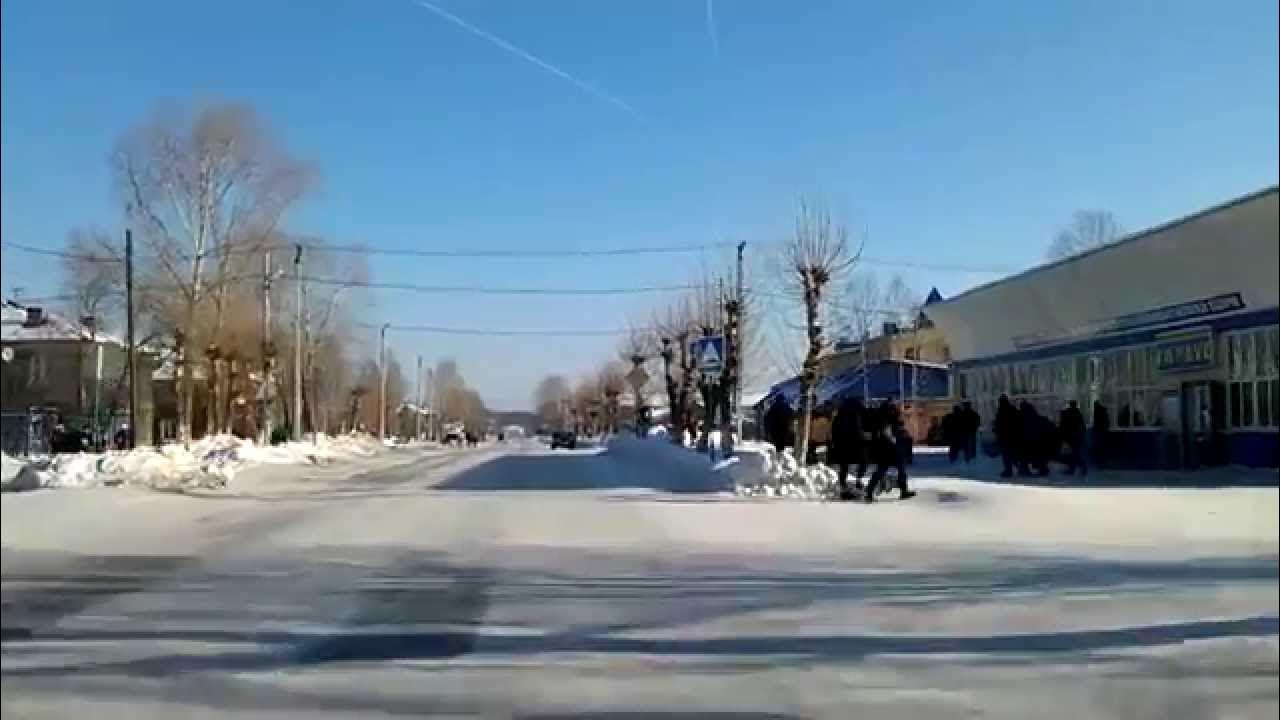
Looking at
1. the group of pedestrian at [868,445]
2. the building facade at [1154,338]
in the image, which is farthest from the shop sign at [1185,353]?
the group of pedestrian at [868,445]

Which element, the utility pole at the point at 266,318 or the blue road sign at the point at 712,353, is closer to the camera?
the utility pole at the point at 266,318

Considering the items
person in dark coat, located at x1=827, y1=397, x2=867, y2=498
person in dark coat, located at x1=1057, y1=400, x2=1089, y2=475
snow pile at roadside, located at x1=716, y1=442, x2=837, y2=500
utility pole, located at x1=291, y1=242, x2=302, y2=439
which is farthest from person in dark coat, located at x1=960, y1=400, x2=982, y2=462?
snow pile at roadside, located at x1=716, y1=442, x2=837, y2=500

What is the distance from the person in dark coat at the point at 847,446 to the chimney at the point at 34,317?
7.16m

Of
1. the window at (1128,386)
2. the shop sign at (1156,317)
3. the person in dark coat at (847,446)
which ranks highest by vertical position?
the shop sign at (1156,317)

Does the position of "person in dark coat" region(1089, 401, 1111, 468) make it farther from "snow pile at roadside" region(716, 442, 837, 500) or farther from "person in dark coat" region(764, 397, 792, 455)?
"snow pile at roadside" region(716, 442, 837, 500)

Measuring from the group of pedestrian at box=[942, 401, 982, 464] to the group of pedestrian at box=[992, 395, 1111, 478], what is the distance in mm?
170

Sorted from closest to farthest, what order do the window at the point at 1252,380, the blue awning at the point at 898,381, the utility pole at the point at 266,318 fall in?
the utility pole at the point at 266,318 → the window at the point at 1252,380 → the blue awning at the point at 898,381

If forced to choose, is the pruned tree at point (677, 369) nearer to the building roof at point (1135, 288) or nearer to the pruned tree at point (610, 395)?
the pruned tree at point (610, 395)

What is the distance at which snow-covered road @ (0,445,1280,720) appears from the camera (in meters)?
4.13

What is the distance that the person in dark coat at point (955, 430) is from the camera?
20.2 ft

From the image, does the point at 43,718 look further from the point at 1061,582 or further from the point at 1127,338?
the point at 1061,582

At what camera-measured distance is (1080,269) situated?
393 cm

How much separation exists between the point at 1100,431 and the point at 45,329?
3652mm

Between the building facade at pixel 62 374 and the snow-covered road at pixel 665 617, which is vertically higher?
the building facade at pixel 62 374
